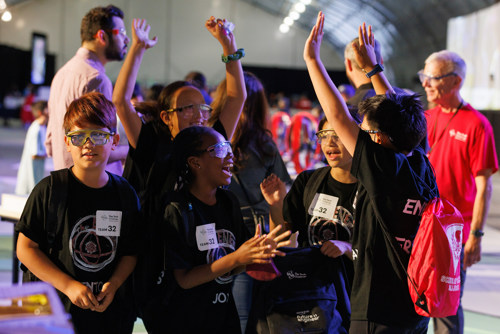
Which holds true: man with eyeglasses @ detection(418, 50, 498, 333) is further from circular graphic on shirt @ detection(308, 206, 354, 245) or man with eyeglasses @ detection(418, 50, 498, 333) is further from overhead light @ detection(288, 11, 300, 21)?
overhead light @ detection(288, 11, 300, 21)

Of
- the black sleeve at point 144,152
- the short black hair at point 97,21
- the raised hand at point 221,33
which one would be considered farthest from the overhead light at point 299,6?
the black sleeve at point 144,152

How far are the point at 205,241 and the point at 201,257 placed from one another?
65 mm

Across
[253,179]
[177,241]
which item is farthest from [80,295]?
[253,179]

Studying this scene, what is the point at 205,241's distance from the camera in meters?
2.47

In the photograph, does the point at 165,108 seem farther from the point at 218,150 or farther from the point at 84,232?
the point at 84,232

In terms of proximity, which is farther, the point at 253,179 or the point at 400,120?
the point at 253,179

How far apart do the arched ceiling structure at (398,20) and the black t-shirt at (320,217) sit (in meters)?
17.1

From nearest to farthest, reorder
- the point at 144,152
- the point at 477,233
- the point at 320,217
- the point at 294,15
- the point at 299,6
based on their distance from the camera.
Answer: the point at 320,217 → the point at 144,152 → the point at 477,233 → the point at 299,6 → the point at 294,15

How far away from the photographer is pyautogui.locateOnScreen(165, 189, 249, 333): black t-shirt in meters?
2.43

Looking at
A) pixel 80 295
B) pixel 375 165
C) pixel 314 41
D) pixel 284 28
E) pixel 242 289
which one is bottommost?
pixel 242 289

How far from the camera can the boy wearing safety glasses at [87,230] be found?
2.39m

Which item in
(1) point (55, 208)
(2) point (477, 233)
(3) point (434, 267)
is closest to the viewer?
(3) point (434, 267)

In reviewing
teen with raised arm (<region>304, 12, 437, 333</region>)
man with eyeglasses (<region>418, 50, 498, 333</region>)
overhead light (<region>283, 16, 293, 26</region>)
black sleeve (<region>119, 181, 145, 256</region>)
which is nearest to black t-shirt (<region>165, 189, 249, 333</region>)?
black sleeve (<region>119, 181, 145, 256</region>)

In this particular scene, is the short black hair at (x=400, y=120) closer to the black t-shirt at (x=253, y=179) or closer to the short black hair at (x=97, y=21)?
the black t-shirt at (x=253, y=179)
